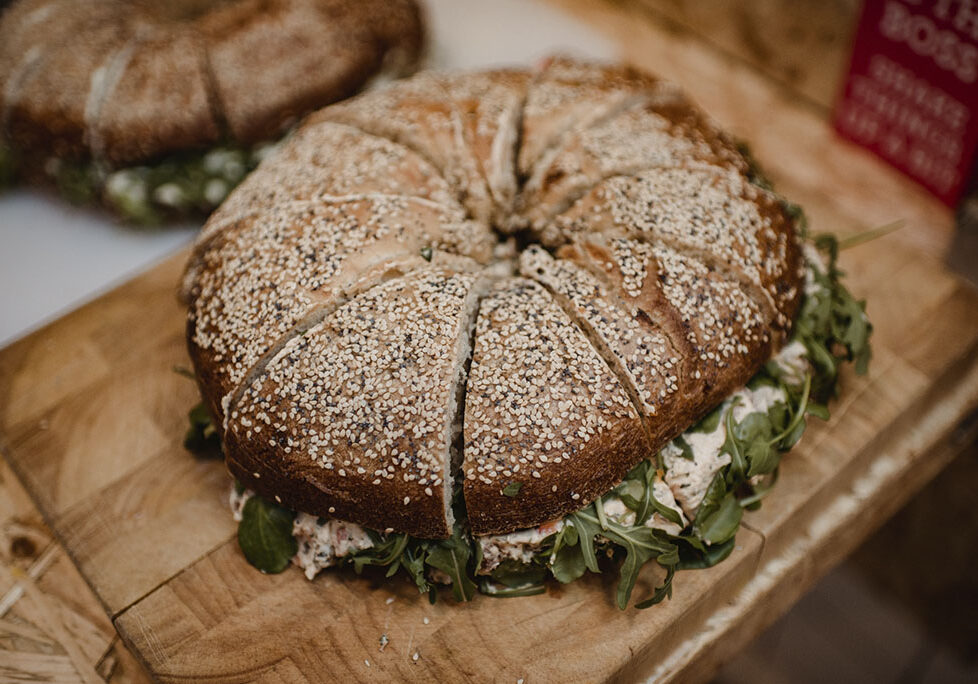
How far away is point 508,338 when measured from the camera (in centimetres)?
173

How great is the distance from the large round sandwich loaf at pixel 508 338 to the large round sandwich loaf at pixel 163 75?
0.84 m

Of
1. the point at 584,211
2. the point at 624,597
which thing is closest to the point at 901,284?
the point at 584,211

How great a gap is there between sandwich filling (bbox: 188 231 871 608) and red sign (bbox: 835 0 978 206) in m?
0.86

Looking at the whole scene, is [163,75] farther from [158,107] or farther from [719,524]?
[719,524]

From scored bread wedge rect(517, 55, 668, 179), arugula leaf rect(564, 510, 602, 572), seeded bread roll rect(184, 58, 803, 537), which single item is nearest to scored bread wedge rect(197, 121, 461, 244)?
seeded bread roll rect(184, 58, 803, 537)

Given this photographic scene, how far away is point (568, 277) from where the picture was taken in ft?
6.02

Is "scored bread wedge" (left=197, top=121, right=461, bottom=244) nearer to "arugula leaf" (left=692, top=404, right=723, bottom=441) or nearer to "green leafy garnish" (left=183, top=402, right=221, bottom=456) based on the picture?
"green leafy garnish" (left=183, top=402, right=221, bottom=456)

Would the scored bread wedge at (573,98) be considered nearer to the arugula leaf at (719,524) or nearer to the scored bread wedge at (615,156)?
the scored bread wedge at (615,156)

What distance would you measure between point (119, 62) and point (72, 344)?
3.44 feet

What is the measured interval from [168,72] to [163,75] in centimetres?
2

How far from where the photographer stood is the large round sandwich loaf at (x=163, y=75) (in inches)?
109

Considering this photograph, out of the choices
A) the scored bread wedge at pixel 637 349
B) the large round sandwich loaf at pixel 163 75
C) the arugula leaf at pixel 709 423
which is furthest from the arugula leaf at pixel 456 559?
the large round sandwich loaf at pixel 163 75

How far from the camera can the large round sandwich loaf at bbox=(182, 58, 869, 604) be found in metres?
1.68

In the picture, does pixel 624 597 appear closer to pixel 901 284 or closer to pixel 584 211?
pixel 584 211
